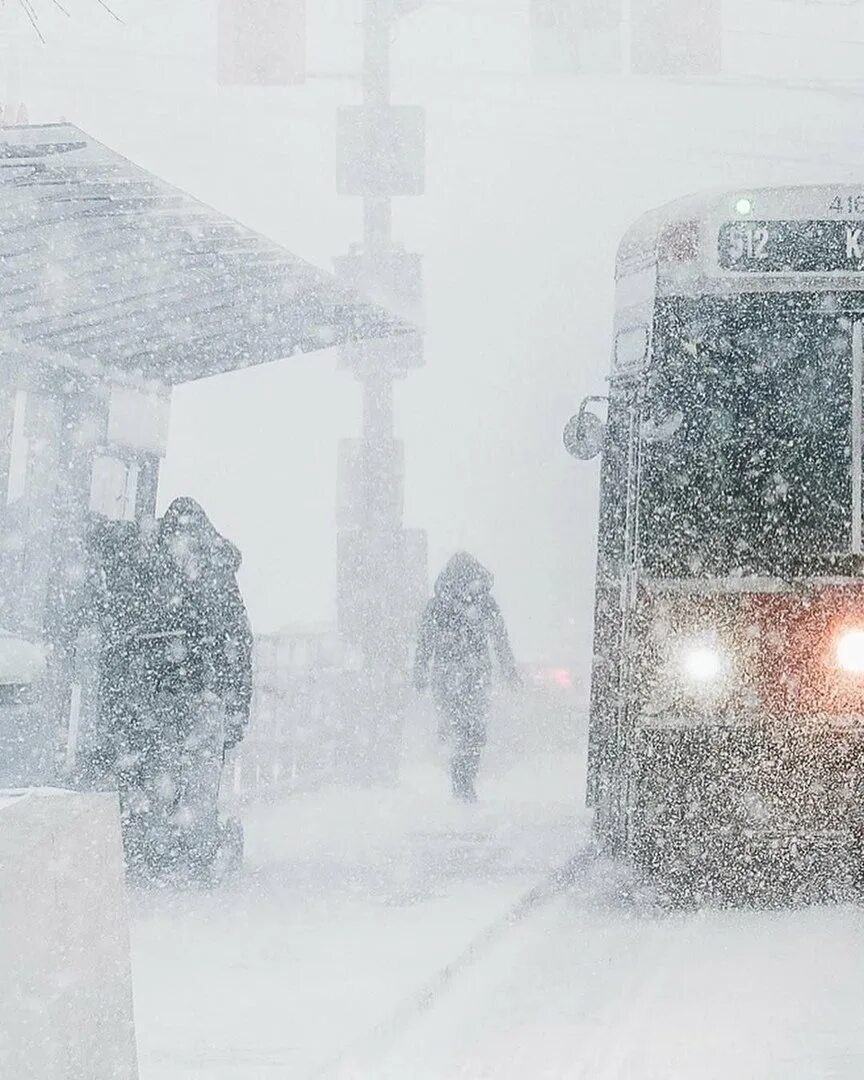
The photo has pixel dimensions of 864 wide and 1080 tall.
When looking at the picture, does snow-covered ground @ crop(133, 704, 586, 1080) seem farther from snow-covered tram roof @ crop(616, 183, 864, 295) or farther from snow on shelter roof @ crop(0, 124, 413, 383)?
snow-covered tram roof @ crop(616, 183, 864, 295)

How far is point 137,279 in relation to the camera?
22.7ft

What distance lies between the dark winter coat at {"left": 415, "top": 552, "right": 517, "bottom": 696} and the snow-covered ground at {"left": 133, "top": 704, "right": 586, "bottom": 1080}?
104cm

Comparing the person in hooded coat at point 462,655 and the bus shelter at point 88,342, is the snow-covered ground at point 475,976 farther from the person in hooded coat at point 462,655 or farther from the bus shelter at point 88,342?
the person in hooded coat at point 462,655

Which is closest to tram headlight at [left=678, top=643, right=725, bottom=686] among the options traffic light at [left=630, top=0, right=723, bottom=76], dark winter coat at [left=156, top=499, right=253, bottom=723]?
A: dark winter coat at [left=156, top=499, right=253, bottom=723]

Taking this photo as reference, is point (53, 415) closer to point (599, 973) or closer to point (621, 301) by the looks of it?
point (621, 301)

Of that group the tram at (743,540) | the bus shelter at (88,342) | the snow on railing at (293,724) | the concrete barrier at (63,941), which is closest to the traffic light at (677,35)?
the bus shelter at (88,342)

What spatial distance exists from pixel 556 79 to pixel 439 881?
226 inches

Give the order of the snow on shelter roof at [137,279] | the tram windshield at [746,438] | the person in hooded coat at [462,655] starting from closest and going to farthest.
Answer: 1. the snow on shelter roof at [137,279]
2. the tram windshield at [746,438]
3. the person in hooded coat at [462,655]

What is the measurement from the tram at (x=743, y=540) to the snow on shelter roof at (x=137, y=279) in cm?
171

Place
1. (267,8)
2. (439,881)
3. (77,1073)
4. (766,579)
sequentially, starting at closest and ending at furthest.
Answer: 1. (77,1073)
2. (766,579)
3. (439,881)
4. (267,8)

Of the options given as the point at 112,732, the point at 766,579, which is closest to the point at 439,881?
the point at 112,732

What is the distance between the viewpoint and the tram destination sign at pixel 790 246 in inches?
263

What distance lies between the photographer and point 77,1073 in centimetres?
264

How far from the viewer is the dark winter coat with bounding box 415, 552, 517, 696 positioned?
11.6 metres
